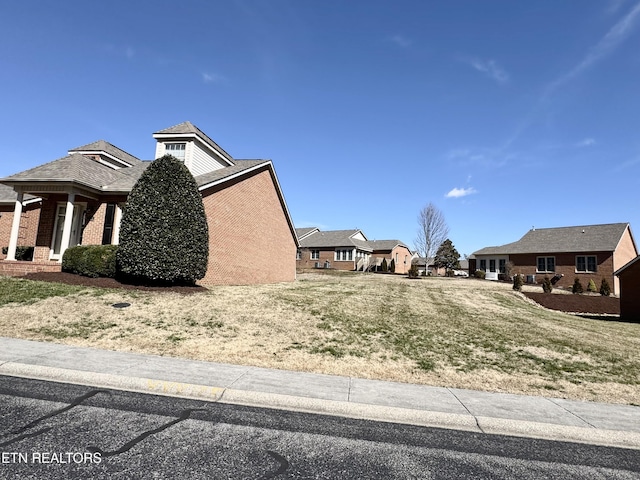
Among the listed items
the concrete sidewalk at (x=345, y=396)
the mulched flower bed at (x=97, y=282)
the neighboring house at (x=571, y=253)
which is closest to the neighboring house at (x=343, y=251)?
the neighboring house at (x=571, y=253)

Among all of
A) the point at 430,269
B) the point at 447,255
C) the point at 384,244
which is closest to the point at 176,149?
the point at 384,244

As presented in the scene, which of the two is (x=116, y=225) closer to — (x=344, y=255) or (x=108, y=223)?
(x=108, y=223)

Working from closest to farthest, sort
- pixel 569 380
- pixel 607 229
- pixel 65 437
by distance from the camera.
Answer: pixel 65 437 → pixel 569 380 → pixel 607 229

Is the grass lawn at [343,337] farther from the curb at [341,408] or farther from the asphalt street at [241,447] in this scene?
the asphalt street at [241,447]

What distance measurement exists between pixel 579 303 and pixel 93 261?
95.7 ft

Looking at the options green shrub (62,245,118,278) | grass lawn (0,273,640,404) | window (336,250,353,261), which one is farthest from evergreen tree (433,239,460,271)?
green shrub (62,245,118,278)

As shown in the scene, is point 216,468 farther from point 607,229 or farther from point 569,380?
point 607,229

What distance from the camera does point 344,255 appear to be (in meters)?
48.9

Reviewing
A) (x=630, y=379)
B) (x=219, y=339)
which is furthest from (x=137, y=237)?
(x=630, y=379)

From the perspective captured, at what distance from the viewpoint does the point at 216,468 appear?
3.44 meters

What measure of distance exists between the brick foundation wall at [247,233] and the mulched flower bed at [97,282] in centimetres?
296

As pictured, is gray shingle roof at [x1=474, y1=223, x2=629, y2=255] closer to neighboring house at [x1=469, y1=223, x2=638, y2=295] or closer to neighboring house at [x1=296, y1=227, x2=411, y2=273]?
neighboring house at [x1=469, y1=223, x2=638, y2=295]

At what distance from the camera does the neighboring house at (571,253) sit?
3409 centimetres

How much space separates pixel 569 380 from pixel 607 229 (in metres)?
39.1
